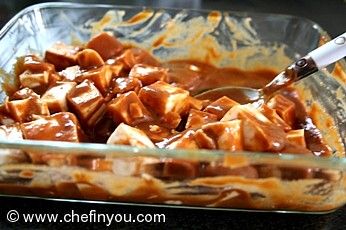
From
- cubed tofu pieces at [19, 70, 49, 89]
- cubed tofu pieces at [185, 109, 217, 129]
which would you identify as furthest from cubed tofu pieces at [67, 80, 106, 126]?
cubed tofu pieces at [185, 109, 217, 129]

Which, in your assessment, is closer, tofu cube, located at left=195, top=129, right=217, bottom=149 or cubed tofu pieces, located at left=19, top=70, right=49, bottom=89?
tofu cube, located at left=195, top=129, right=217, bottom=149

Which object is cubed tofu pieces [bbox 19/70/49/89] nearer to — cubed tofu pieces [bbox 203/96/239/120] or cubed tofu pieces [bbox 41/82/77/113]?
cubed tofu pieces [bbox 41/82/77/113]

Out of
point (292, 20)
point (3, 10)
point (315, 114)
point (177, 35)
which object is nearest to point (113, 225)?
point (315, 114)

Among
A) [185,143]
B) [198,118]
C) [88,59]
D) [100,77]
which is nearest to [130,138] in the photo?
[185,143]

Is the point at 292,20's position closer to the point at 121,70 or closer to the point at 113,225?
the point at 121,70

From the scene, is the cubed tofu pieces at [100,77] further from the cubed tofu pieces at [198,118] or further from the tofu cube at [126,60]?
the cubed tofu pieces at [198,118]

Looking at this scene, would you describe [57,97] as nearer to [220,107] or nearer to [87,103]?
[87,103]
